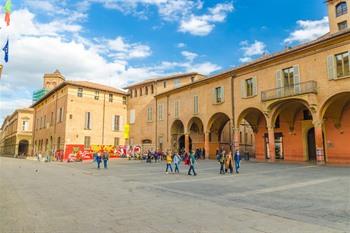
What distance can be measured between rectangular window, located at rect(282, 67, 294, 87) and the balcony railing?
2.07ft

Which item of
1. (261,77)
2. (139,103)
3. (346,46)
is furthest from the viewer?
(139,103)

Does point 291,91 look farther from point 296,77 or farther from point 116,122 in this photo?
point 116,122

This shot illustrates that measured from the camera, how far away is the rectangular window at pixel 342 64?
20016 mm

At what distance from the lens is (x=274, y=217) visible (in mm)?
6328

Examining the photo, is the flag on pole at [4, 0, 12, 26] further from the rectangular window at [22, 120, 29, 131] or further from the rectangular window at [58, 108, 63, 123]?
the rectangular window at [22, 120, 29, 131]

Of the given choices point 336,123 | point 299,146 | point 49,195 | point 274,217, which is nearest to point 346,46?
point 336,123

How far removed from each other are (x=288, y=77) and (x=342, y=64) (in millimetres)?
4371

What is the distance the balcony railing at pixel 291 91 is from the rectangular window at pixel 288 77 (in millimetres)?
630

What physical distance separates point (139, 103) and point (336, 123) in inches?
1096

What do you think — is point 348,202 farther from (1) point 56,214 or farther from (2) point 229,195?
(1) point 56,214

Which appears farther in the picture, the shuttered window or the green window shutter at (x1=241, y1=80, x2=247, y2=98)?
the shuttered window

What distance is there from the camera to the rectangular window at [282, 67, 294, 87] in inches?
928

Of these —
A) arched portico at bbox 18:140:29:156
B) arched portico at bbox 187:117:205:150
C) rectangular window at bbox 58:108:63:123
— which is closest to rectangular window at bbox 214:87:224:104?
arched portico at bbox 187:117:205:150

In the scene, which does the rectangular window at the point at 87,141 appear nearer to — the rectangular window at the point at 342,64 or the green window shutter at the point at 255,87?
the green window shutter at the point at 255,87
